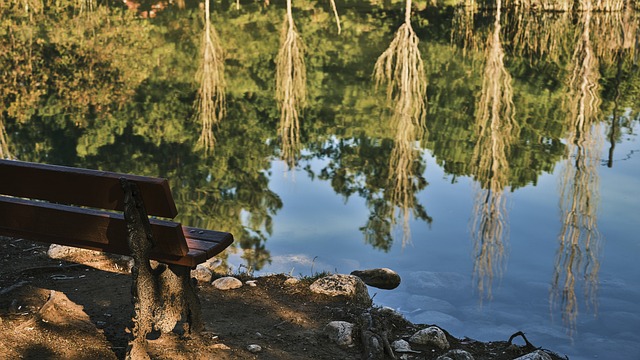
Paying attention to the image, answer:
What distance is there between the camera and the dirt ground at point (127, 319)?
5098mm

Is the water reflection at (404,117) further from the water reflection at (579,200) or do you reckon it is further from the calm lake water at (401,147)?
the water reflection at (579,200)

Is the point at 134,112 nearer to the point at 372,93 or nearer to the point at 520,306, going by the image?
the point at 372,93

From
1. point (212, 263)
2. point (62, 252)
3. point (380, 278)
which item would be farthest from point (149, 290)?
point (380, 278)

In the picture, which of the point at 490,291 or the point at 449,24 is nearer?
the point at 490,291

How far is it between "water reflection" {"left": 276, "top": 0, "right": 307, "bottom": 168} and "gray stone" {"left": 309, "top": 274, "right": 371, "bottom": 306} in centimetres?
542

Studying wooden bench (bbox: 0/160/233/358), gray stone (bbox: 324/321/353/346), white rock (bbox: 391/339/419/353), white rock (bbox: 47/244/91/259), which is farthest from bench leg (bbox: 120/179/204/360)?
white rock (bbox: 47/244/91/259)

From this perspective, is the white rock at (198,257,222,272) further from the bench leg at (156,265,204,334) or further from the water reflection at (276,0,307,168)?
the water reflection at (276,0,307,168)

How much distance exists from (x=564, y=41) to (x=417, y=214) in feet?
37.3

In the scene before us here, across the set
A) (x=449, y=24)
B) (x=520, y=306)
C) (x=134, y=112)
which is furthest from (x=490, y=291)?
(x=449, y=24)

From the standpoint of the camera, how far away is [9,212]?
5.28 m

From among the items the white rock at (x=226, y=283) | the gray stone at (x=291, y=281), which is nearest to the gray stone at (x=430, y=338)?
the gray stone at (x=291, y=281)

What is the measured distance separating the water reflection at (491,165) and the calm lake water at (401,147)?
4 cm

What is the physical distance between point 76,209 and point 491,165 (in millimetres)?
7465

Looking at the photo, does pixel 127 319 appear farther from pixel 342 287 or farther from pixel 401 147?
pixel 401 147
